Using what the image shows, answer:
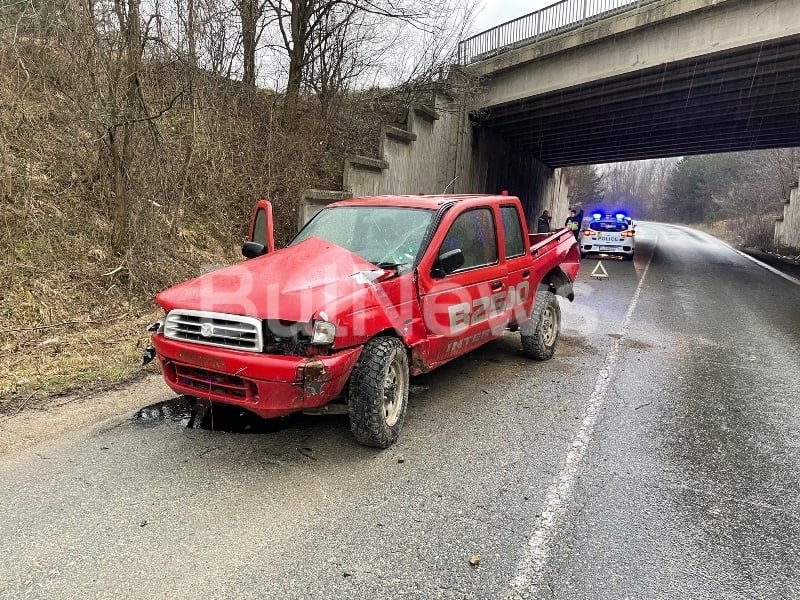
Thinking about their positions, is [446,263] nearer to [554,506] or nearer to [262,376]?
[262,376]

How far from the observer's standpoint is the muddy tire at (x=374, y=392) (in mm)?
3674

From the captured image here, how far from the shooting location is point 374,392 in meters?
3.67

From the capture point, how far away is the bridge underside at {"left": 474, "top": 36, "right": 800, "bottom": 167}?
1401 cm

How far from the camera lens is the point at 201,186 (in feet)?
35.5

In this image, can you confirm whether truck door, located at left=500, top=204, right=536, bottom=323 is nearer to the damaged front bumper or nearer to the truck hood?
the truck hood

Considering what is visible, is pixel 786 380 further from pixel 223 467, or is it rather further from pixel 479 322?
pixel 223 467

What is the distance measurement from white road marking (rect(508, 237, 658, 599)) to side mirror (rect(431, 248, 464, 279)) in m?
1.69

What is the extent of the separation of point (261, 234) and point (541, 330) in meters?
3.38

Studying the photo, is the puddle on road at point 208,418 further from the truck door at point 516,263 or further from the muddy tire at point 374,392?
the truck door at point 516,263

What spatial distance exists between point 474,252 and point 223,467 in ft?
9.50

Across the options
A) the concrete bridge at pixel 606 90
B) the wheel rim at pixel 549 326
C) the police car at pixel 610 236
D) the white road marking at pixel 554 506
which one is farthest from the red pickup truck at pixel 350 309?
the police car at pixel 610 236

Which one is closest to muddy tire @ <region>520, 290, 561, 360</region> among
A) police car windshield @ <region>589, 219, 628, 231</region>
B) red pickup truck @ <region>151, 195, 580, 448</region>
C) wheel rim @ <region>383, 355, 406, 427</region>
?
red pickup truck @ <region>151, 195, 580, 448</region>

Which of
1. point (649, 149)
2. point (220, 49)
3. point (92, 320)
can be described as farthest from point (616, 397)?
point (649, 149)

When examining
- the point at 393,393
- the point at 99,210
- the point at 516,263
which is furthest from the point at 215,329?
the point at 99,210
